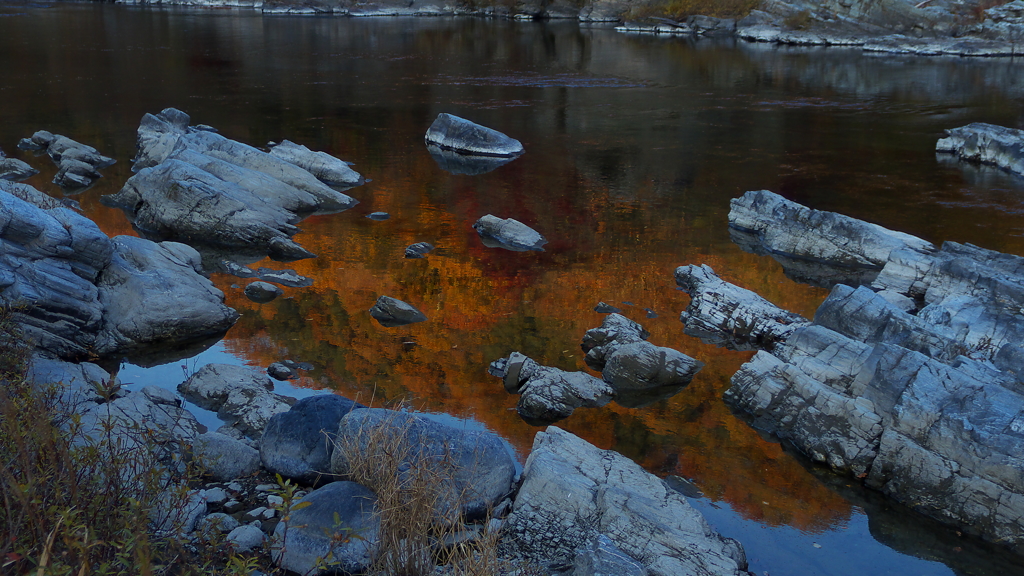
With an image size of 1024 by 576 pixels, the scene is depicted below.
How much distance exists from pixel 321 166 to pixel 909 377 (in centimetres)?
1409

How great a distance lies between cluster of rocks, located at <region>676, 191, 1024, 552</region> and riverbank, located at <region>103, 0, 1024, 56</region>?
34.9 m

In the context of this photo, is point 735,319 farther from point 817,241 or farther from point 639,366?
point 817,241

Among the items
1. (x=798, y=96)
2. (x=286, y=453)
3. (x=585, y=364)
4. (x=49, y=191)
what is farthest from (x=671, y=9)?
(x=286, y=453)

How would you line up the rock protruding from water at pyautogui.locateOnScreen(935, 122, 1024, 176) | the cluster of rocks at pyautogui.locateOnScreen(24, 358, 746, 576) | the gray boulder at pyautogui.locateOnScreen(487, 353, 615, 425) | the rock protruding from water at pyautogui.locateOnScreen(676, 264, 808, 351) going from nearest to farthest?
the cluster of rocks at pyautogui.locateOnScreen(24, 358, 746, 576), the gray boulder at pyautogui.locateOnScreen(487, 353, 615, 425), the rock protruding from water at pyautogui.locateOnScreen(676, 264, 808, 351), the rock protruding from water at pyautogui.locateOnScreen(935, 122, 1024, 176)

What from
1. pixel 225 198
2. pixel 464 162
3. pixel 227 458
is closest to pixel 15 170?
pixel 225 198

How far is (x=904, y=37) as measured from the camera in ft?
141

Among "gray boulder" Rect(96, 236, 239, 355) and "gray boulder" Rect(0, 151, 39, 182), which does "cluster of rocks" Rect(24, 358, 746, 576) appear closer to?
"gray boulder" Rect(96, 236, 239, 355)

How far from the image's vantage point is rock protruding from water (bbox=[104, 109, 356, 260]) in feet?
47.7

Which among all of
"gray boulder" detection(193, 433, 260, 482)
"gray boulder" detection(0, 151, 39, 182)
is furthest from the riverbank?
"gray boulder" detection(193, 433, 260, 482)

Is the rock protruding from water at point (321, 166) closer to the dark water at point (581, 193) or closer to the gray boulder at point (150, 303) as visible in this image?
the dark water at point (581, 193)

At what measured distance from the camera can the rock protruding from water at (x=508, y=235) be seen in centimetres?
1466

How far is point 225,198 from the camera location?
1480 cm

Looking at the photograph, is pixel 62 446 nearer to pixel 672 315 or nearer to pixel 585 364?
pixel 585 364

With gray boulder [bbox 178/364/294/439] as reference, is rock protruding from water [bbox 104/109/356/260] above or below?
above
